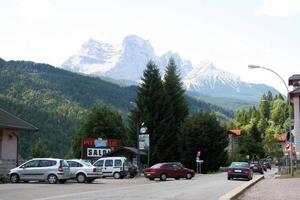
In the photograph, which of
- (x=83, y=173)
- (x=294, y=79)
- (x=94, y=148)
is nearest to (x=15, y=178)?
(x=83, y=173)

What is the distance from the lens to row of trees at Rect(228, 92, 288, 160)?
12346 centimetres

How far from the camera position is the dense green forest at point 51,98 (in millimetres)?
134125

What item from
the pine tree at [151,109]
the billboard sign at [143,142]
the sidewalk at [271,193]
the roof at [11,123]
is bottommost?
the sidewalk at [271,193]

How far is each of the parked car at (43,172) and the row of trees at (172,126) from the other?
119 ft

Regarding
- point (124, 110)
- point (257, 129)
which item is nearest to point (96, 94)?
point (124, 110)

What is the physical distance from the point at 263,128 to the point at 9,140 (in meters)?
113

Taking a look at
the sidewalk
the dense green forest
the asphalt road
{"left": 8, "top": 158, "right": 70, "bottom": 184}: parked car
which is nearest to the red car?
{"left": 8, "top": 158, "right": 70, "bottom": 184}: parked car

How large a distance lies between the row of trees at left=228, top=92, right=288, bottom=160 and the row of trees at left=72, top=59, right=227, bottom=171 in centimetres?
4041

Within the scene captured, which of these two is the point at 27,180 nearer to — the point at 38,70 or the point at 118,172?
the point at 118,172

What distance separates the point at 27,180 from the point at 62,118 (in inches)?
4353

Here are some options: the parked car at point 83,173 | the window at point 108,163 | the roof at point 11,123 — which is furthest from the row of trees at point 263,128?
the parked car at point 83,173

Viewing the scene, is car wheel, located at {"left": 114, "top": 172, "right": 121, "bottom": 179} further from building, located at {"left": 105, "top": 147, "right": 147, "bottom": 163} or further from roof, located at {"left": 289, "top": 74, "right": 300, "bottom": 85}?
roof, located at {"left": 289, "top": 74, "right": 300, "bottom": 85}

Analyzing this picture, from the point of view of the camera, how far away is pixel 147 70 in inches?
3088

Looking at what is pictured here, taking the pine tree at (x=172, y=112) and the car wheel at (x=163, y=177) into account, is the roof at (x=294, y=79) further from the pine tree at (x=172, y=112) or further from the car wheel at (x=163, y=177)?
the car wheel at (x=163, y=177)
